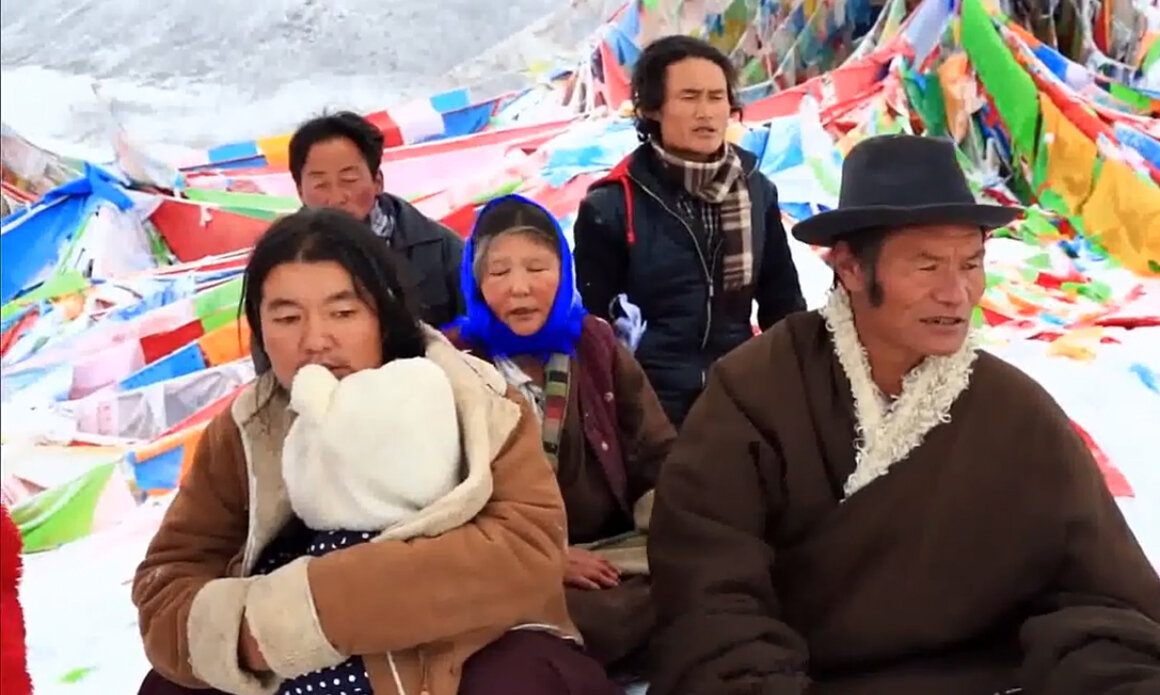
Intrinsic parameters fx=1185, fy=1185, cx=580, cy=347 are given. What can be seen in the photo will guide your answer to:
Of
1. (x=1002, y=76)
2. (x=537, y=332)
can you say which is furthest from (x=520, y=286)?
(x=1002, y=76)

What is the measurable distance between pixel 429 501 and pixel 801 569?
Result: 0.38 meters

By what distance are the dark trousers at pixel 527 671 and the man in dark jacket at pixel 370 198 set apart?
0.83 metres

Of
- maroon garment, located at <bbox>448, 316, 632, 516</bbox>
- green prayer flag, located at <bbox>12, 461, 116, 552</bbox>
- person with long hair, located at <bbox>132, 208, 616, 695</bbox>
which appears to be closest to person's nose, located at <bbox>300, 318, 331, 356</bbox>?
person with long hair, located at <bbox>132, 208, 616, 695</bbox>

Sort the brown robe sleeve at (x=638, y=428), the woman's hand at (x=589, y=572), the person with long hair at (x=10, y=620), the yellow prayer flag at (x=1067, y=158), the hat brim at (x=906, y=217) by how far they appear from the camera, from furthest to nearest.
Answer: the yellow prayer flag at (x=1067, y=158)
the brown robe sleeve at (x=638, y=428)
the woman's hand at (x=589, y=572)
the hat brim at (x=906, y=217)
the person with long hair at (x=10, y=620)

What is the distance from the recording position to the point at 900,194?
1.15 meters

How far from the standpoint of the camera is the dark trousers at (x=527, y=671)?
108 centimetres

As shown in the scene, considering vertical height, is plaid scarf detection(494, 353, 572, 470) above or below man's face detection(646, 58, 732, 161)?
below

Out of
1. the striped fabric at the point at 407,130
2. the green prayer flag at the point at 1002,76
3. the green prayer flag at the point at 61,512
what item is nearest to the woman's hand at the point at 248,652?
the green prayer flag at the point at 61,512

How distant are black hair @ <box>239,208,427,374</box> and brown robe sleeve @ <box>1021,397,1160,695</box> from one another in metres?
0.64

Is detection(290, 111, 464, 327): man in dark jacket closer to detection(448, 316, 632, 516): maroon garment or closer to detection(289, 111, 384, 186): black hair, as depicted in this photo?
detection(289, 111, 384, 186): black hair

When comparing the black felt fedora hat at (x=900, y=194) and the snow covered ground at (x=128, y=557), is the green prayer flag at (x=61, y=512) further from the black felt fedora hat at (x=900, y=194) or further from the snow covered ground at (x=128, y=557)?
the black felt fedora hat at (x=900, y=194)

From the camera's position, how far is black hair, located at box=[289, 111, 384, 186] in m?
1.89

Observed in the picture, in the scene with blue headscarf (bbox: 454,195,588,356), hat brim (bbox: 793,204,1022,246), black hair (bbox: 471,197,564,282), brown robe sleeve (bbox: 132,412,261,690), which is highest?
black hair (bbox: 471,197,564,282)

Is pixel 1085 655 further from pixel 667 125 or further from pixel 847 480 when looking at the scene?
pixel 667 125
